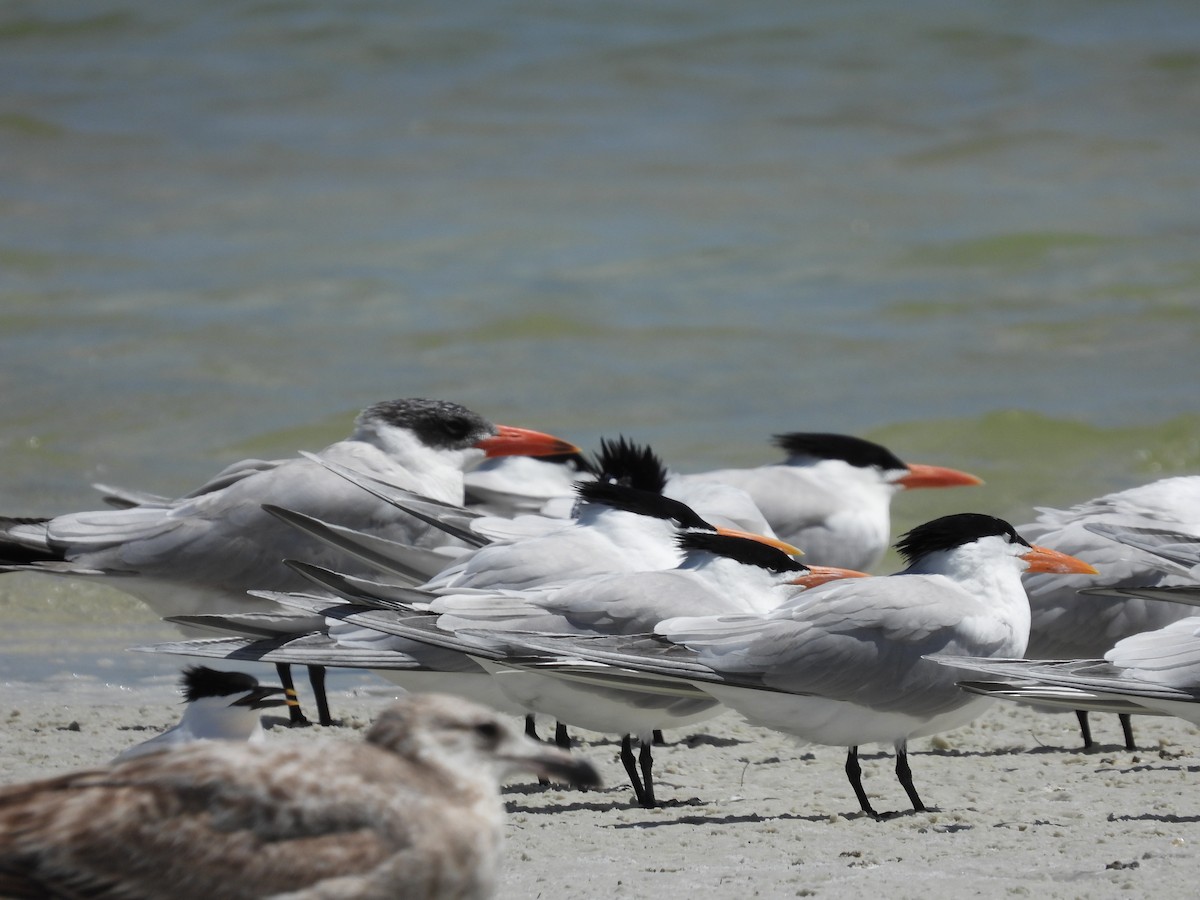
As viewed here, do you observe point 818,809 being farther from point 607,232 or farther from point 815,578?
point 607,232

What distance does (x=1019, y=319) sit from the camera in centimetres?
1361

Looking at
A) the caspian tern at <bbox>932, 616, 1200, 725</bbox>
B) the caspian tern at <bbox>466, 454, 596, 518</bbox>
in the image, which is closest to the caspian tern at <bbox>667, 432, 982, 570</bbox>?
the caspian tern at <bbox>466, 454, 596, 518</bbox>

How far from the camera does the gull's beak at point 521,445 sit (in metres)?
7.15

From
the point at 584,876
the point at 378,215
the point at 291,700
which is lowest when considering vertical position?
Answer: the point at 584,876

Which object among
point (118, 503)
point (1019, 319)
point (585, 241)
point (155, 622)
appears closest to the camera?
point (118, 503)

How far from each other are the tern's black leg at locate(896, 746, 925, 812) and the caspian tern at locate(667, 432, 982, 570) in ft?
7.52

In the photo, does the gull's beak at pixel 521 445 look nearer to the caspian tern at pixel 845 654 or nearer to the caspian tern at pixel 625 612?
the caspian tern at pixel 625 612

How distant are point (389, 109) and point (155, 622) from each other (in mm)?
14378

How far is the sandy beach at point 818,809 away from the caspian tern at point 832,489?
131cm

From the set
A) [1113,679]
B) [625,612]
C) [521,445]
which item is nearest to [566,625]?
[625,612]

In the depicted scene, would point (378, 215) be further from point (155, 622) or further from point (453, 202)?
point (155, 622)

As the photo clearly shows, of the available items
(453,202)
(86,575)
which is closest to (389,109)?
(453,202)

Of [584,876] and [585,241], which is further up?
[585,241]

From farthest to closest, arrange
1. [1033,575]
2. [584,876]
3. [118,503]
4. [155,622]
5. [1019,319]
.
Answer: [1019,319] → [155,622] → [118,503] → [1033,575] → [584,876]
